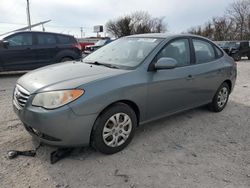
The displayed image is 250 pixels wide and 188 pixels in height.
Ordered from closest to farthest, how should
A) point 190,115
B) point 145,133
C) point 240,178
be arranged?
point 240,178, point 145,133, point 190,115

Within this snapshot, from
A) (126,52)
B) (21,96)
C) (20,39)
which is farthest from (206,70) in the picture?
(20,39)

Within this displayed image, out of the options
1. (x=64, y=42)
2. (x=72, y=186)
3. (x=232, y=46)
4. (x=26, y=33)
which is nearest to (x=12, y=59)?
(x=26, y=33)

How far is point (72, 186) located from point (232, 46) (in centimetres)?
1982

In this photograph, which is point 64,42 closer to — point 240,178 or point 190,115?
point 190,115

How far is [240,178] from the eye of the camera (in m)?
2.96

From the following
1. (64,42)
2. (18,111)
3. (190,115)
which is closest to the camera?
(18,111)

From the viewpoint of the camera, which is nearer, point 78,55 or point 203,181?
point 203,181

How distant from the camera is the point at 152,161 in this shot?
10.7ft

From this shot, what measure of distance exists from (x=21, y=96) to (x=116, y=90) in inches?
45.7

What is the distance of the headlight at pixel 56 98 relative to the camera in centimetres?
293

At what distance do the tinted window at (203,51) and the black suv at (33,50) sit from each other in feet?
20.1

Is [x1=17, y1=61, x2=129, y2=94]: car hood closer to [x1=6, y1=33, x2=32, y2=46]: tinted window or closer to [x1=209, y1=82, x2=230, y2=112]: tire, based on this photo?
[x1=209, y1=82, x2=230, y2=112]: tire

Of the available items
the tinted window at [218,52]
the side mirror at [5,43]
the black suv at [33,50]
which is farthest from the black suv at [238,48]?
the side mirror at [5,43]

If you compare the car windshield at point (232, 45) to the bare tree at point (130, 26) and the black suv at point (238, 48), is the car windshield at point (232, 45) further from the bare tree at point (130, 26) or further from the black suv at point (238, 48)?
the bare tree at point (130, 26)
